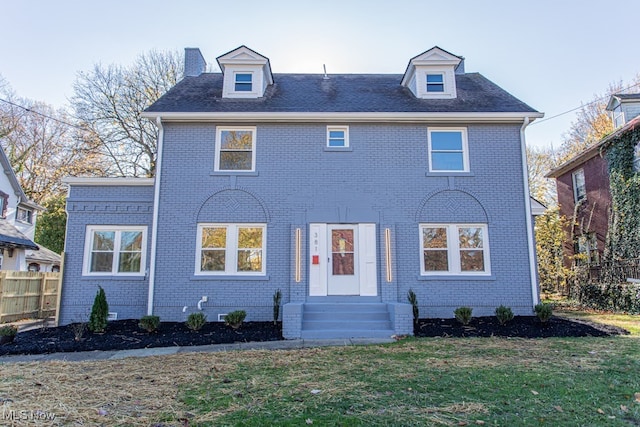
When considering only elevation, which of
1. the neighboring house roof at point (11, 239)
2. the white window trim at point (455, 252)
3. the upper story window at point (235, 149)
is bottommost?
the white window trim at point (455, 252)

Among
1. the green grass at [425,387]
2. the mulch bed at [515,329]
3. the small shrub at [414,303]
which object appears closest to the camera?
the green grass at [425,387]

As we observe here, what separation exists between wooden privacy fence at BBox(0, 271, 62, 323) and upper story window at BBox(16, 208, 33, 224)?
37.6 ft

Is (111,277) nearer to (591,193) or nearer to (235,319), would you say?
(235,319)

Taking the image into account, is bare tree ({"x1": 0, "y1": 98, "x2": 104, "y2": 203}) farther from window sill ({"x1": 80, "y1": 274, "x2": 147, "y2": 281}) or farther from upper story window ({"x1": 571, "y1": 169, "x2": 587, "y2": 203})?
upper story window ({"x1": 571, "y1": 169, "x2": 587, "y2": 203})

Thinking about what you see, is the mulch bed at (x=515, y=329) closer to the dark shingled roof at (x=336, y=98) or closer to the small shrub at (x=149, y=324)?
the dark shingled roof at (x=336, y=98)

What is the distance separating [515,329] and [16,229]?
2217cm

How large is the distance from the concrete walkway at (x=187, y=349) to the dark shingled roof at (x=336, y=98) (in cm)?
623

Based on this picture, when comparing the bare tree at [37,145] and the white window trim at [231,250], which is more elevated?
the bare tree at [37,145]

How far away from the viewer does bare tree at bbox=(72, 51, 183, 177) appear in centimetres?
1997

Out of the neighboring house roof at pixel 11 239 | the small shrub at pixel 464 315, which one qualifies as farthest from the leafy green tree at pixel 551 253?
the neighboring house roof at pixel 11 239

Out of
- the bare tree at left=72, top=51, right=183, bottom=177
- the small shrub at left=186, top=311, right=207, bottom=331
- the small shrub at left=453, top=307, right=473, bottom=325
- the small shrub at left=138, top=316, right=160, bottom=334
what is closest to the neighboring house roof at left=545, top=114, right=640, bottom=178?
the small shrub at left=453, top=307, right=473, bottom=325

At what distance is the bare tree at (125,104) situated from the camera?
786 inches

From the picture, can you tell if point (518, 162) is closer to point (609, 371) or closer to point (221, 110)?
point (609, 371)

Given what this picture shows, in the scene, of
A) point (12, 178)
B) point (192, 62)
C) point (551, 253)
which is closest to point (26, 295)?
point (192, 62)
